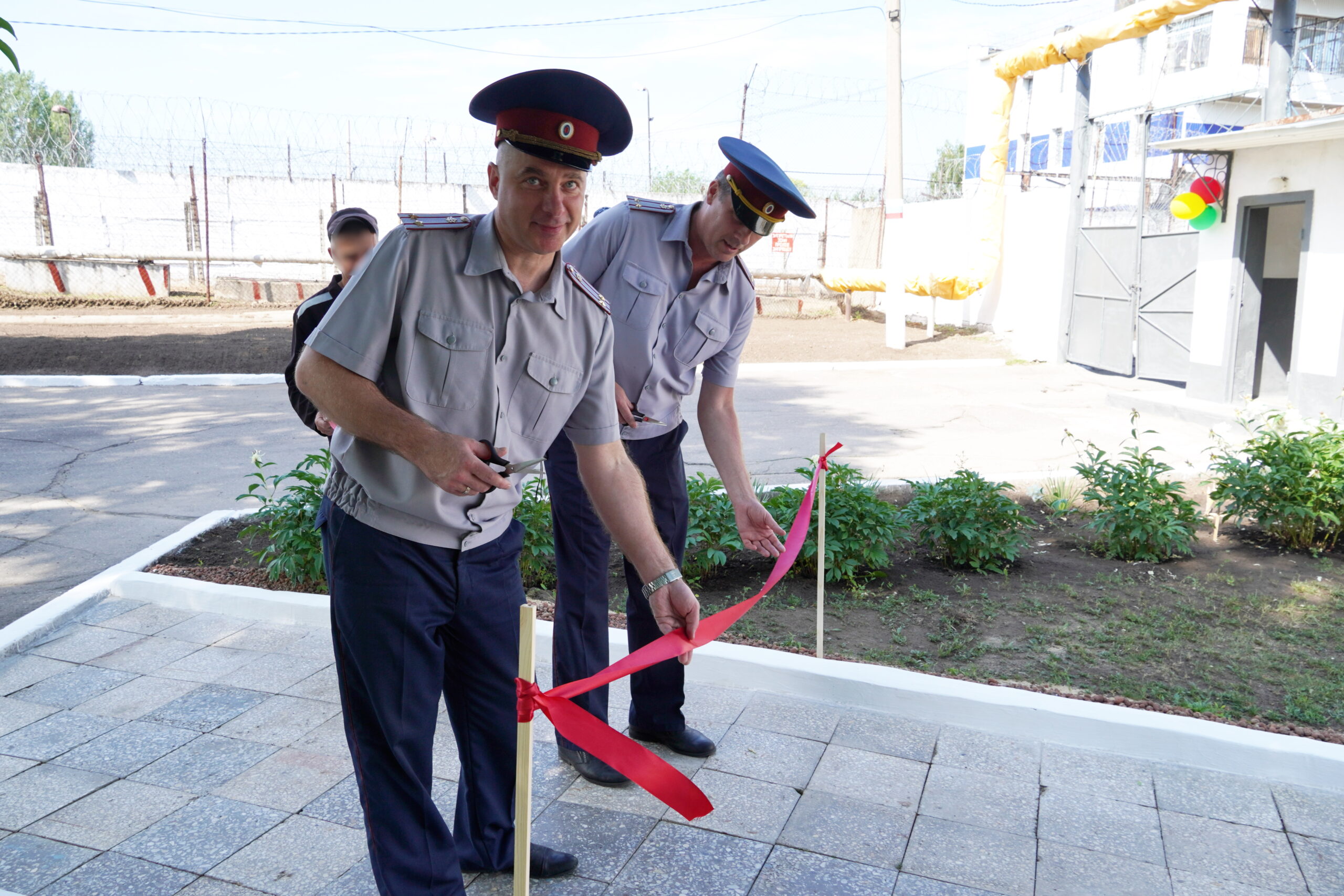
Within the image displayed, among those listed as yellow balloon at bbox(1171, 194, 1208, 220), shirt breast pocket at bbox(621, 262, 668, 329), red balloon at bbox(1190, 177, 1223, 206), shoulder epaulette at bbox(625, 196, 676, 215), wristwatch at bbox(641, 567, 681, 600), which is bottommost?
wristwatch at bbox(641, 567, 681, 600)

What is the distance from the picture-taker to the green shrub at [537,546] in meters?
5.23

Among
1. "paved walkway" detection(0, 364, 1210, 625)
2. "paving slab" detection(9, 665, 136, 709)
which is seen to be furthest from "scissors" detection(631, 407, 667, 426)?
"paved walkway" detection(0, 364, 1210, 625)

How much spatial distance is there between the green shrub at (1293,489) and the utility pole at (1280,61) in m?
7.39

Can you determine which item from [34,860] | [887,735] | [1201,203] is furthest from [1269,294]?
[34,860]

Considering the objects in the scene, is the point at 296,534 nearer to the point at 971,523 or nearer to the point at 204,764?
the point at 204,764

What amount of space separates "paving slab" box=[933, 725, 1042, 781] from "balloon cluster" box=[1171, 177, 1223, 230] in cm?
1012

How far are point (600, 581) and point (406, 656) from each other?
115cm

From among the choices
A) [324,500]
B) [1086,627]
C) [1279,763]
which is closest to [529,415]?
[324,500]

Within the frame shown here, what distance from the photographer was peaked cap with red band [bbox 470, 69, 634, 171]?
2219 mm

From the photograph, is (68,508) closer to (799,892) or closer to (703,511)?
(703,511)

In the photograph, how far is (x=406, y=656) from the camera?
2.33m

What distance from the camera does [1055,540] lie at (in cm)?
609

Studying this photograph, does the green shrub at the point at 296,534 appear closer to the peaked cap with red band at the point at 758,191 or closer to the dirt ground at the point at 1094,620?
the dirt ground at the point at 1094,620

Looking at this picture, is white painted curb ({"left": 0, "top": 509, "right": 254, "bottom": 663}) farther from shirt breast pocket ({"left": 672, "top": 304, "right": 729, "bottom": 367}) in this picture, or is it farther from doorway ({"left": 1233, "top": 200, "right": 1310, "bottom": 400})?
doorway ({"left": 1233, "top": 200, "right": 1310, "bottom": 400})
